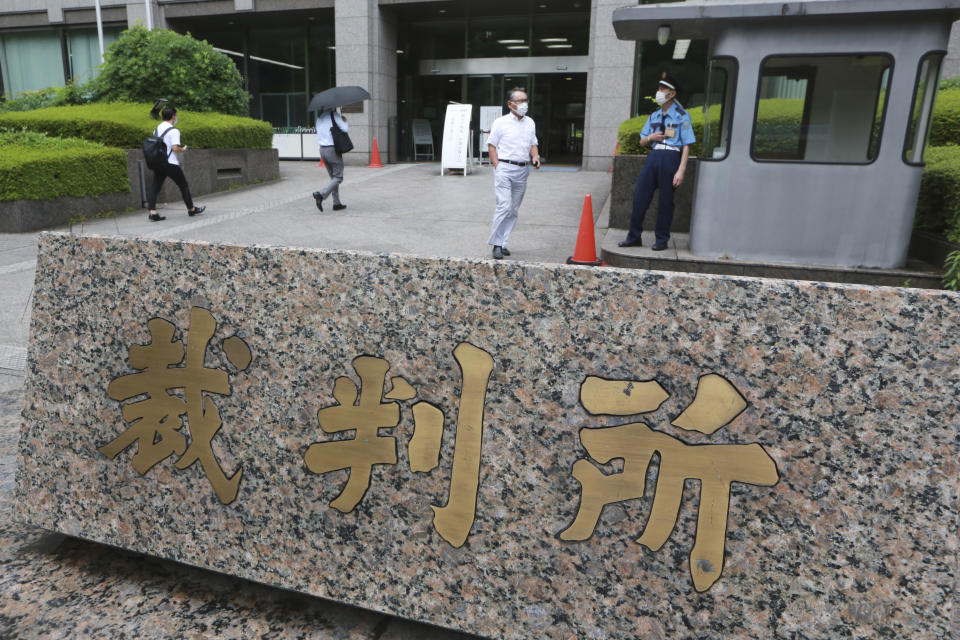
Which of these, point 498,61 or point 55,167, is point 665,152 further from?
point 498,61

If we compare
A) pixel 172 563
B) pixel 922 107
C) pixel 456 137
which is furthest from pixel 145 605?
pixel 456 137

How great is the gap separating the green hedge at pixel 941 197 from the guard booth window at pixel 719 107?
214 centimetres

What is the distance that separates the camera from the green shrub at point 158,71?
1509 centimetres

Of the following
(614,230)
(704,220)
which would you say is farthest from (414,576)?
(614,230)

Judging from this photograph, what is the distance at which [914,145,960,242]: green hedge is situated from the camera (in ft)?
21.6

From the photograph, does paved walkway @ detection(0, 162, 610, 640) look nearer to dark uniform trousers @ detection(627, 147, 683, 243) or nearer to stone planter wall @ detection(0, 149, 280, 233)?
stone planter wall @ detection(0, 149, 280, 233)

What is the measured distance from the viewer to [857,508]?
5.28ft

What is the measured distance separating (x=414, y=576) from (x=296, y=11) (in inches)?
869

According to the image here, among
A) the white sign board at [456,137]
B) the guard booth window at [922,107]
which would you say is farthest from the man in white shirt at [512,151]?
the white sign board at [456,137]

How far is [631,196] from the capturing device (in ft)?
30.5

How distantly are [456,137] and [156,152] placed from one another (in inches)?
313

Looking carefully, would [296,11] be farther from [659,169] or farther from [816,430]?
[816,430]

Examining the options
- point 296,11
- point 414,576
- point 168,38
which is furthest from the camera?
point 296,11

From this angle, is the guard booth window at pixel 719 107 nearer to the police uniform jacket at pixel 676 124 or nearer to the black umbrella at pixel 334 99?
the police uniform jacket at pixel 676 124
